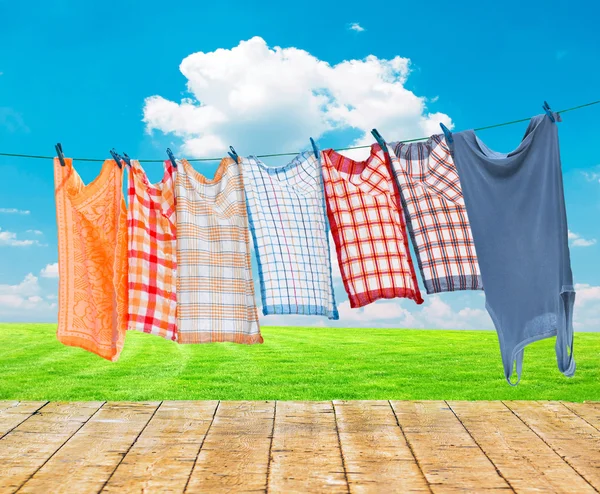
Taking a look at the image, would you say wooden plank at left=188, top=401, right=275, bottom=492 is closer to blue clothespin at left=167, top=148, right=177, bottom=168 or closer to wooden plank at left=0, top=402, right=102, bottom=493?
wooden plank at left=0, top=402, right=102, bottom=493

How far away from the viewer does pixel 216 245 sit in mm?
3230

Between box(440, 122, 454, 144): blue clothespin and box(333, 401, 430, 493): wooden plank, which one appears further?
box(440, 122, 454, 144): blue clothespin

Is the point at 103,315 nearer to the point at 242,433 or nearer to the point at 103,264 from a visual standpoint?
the point at 103,264

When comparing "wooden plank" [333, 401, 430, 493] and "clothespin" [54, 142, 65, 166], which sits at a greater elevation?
"clothespin" [54, 142, 65, 166]

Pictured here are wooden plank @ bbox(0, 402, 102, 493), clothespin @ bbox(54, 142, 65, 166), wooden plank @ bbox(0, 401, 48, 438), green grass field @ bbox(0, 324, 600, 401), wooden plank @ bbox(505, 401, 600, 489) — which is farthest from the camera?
green grass field @ bbox(0, 324, 600, 401)

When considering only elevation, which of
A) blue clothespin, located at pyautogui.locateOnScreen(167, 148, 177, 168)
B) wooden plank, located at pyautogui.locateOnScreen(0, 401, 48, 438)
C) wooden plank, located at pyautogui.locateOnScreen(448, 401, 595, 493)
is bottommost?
wooden plank, located at pyautogui.locateOnScreen(448, 401, 595, 493)

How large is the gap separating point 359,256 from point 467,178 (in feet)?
2.10

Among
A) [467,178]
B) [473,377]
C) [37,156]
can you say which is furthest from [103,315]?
[473,377]

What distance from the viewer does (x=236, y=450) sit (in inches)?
135

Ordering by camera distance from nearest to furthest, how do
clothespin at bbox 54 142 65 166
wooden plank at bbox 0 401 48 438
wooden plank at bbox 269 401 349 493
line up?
1. wooden plank at bbox 269 401 349 493
2. clothespin at bbox 54 142 65 166
3. wooden plank at bbox 0 401 48 438

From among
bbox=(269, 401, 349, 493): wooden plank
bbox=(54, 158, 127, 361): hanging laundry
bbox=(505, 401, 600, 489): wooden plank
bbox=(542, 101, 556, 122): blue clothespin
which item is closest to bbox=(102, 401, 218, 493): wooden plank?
bbox=(269, 401, 349, 493): wooden plank

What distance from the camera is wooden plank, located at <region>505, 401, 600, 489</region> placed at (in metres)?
3.23

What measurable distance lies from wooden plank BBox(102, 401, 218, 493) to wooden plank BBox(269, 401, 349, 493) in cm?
44

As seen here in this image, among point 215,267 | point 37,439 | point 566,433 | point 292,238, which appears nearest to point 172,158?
point 215,267
